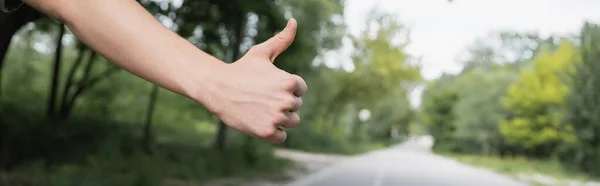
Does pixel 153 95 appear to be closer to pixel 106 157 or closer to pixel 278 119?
pixel 106 157

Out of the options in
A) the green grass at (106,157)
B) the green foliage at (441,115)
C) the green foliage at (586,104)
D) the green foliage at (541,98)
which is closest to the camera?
the green grass at (106,157)

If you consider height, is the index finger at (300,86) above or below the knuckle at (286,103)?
above

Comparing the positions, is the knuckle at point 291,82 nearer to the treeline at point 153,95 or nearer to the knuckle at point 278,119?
the knuckle at point 278,119

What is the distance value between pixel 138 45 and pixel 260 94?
1.26 feet

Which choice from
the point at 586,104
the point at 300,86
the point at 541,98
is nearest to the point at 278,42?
the point at 300,86

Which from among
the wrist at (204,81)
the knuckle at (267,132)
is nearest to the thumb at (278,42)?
the wrist at (204,81)

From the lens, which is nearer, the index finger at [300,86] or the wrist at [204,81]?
the index finger at [300,86]

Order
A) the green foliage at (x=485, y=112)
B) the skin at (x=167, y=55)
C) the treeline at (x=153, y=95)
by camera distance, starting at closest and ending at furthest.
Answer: the skin at (x=167, y=55) → the treeline at (x=153, y=95) → the green foliage at (x=485, y=112)

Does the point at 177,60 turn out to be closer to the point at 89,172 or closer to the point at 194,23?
the point at 89,172

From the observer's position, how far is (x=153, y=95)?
749 inches

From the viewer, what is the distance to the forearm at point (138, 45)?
6.40 ft

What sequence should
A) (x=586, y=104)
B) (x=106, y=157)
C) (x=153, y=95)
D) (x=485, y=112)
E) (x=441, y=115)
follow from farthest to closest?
(x=441, y=115)
(x=485, y=112)
(x=586, y=104)
(x=153, y=95)
(x=106, y=157)

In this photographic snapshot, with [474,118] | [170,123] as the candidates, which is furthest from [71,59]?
[474,118]

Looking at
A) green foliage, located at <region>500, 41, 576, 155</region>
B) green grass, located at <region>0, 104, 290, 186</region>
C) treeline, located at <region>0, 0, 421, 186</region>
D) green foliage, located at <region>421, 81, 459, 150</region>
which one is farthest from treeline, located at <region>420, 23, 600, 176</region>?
green grass, located at <region>0, 104, 290, 186</region>
